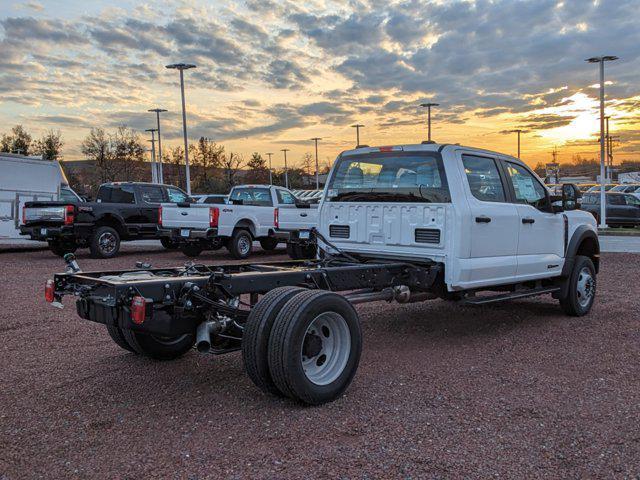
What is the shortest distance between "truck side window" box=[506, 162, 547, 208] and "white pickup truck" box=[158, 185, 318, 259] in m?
6.69

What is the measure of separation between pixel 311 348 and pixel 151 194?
13.4m

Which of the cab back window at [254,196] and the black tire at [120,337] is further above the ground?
the cab back window at [254,196]

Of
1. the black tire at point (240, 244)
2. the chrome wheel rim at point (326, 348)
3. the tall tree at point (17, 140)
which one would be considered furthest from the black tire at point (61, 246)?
the tall tree at point (17, 140)

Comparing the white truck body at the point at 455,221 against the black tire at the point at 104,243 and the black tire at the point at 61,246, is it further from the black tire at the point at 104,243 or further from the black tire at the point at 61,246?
the black tire at the point at 61,246

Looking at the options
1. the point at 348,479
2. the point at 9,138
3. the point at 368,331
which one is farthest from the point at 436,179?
the point at 9,138

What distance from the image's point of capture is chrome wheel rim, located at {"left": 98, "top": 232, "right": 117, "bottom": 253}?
15.5 metres

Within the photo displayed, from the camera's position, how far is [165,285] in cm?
450

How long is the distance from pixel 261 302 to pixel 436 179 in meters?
2.58

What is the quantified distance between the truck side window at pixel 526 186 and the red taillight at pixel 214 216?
29.1ft

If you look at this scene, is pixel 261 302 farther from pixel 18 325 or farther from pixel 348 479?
pixel 18 325

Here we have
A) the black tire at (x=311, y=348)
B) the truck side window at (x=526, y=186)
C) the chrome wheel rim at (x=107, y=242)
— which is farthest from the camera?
the chrome wheel rim at (x=107, y=242)

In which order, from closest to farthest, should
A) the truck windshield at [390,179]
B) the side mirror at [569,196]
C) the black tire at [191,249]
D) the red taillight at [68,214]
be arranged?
the truck windshield at [390,179]
the side mirror at [569,196]
the red taillight at [68,214]
the black tire at [191,249]

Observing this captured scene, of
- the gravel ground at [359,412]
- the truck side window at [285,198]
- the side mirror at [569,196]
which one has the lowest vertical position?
the gravel ground at [359,412]

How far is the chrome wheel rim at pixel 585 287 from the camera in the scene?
8031 mm
